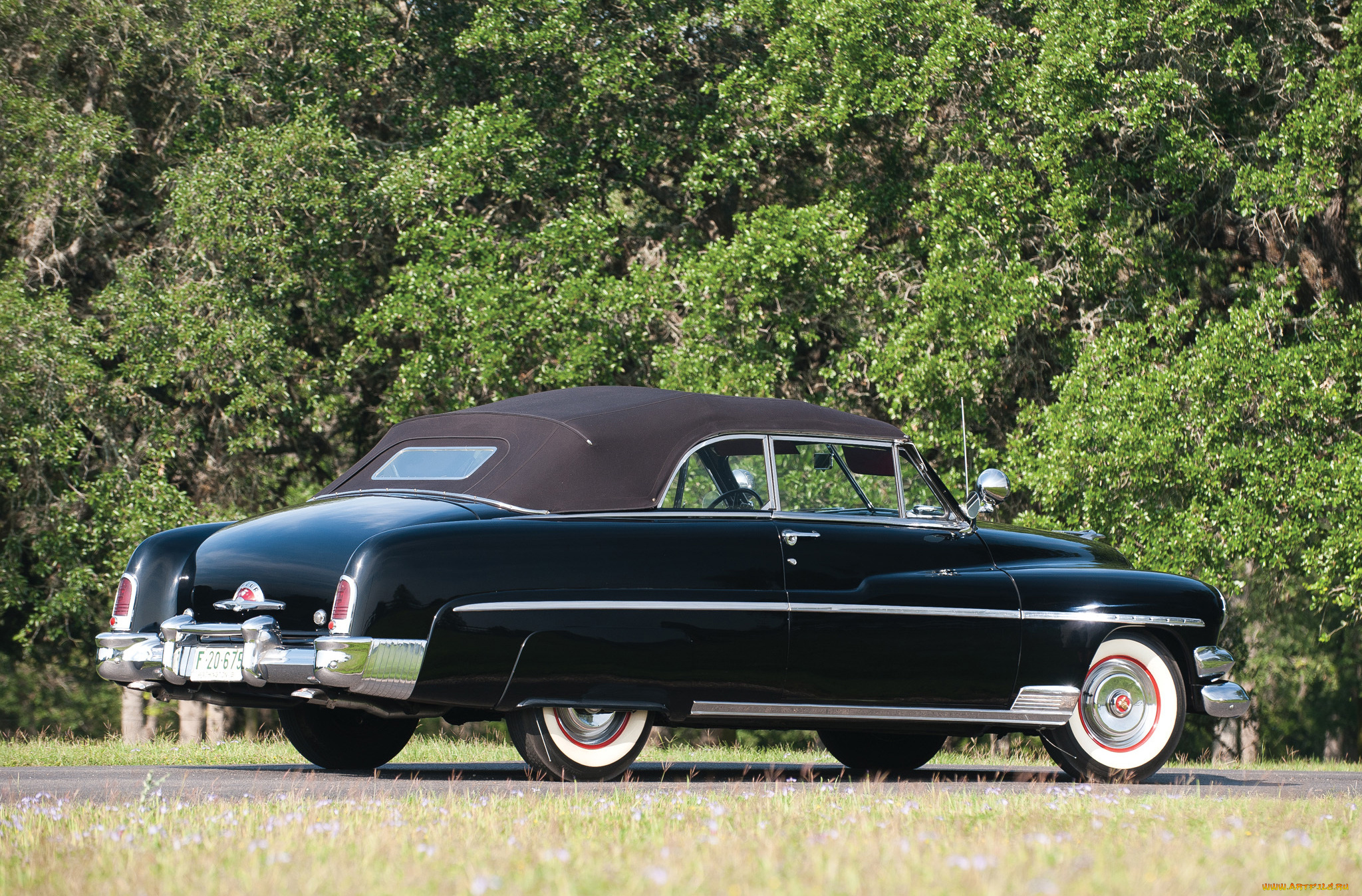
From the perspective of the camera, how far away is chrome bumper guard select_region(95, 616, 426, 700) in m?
6.12

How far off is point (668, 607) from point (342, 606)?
1.40 m

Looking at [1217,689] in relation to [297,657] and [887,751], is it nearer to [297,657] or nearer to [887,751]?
[887,751]

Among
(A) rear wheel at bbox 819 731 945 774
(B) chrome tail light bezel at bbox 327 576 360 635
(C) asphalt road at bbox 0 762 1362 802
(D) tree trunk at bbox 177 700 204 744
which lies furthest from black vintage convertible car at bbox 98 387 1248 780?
(D) tree trunk at bbox 177 700 204 744

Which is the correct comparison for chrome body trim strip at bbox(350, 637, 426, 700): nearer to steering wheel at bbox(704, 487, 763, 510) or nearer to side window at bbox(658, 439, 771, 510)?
side window at bbox(658, 439, 771, 510)

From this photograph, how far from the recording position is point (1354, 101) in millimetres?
14227

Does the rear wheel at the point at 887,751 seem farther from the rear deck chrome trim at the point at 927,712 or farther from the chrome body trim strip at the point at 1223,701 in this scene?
the chrome body trim strip at the point at 1223,701

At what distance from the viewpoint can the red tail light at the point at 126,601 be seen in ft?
23.2

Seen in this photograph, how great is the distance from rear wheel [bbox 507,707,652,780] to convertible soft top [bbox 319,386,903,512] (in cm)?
93

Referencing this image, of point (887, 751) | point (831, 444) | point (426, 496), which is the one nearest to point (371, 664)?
point (426, 496)

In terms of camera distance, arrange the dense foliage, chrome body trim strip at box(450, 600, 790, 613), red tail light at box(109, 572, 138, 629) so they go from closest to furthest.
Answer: chrome body trim strip at box(450, 600, 790, 613) < red tail light at box(109, 572, 138, 629) < the dense foliage

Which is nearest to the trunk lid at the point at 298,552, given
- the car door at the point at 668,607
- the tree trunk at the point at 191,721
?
the car door at the point at 668,607

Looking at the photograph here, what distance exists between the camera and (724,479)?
736 cm

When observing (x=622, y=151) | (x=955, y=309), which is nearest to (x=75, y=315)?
(x=622, y=151)

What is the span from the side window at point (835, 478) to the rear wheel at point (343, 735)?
2.26 m
